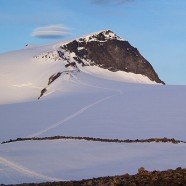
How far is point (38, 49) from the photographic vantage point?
376 feet

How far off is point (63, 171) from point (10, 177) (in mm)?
1980

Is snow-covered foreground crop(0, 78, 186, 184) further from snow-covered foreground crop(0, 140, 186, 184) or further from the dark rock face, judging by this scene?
the dark rock face

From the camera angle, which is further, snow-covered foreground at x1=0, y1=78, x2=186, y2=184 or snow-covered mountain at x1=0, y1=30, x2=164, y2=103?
snow-covered mountain at x1=0, y1=30, x2=164, y2=103

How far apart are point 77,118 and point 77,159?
2051 cm

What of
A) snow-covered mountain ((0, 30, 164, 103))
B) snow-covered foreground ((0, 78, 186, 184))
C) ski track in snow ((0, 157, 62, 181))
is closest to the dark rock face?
snow-covered mountain ((0, 30, 164, 103))

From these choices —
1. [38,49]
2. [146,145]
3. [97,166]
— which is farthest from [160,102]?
[38,49]

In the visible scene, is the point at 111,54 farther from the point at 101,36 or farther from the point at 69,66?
the point at 69,66

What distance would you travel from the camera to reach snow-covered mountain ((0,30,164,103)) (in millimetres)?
85125

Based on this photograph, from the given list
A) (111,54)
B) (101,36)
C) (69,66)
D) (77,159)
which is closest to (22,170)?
(77,159)

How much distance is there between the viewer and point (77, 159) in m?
23.6

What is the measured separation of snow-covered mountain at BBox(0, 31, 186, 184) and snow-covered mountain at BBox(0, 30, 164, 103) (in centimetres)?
18

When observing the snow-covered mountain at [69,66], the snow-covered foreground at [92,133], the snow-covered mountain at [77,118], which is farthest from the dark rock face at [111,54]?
the snow-covered foreground at [92,133]

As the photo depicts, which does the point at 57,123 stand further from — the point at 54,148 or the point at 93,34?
the point at 93,34

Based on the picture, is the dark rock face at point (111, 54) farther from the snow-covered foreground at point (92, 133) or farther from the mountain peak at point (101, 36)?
the snow-covered foreground at point (92, 133)
